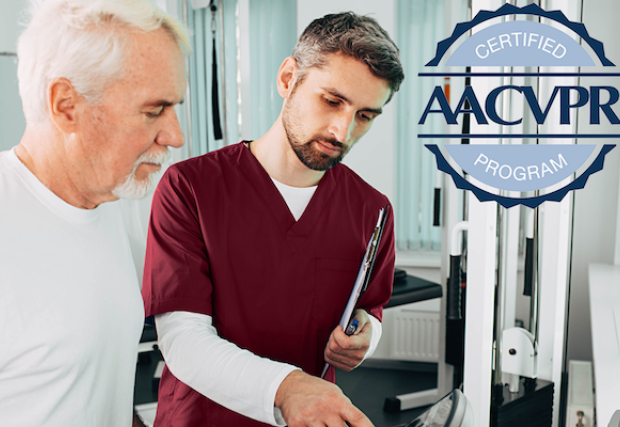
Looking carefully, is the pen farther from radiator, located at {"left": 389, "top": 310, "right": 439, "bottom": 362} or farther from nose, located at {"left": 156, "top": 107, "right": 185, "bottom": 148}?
radiator, located at {"left": 389, "top": 310, "right": 439, "bottom": 362}

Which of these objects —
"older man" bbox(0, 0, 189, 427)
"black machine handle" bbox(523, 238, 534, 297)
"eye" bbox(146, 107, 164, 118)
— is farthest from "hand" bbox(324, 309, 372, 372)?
"black machine handle" bbox(523, 238, 534, 297)

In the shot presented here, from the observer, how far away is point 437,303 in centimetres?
329

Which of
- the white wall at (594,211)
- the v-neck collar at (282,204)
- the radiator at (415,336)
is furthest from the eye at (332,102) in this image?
the radiator at (415,336)

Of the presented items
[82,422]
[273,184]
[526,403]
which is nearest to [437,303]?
[526,403]

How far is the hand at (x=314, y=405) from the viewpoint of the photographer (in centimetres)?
73

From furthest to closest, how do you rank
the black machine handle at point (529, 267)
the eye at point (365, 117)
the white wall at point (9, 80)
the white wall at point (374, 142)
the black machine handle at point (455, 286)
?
the white wall at point (374, 142) < the white wall at point (9, 80) < the black machine handle at point (455, 286) < the black machine handle at point (529, 267) < the eye at point (365, 117)

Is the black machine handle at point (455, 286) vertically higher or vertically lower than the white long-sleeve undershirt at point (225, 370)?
lower

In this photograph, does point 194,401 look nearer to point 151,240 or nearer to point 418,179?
point 151,240

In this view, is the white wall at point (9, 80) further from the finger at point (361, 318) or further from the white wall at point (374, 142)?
the finger at point (361, 318)

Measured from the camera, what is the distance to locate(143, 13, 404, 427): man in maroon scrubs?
3.30 feet

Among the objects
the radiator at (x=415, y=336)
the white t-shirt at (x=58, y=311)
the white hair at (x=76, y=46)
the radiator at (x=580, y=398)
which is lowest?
the radiator at (x=415, y=336)

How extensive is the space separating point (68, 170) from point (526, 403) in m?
1.46

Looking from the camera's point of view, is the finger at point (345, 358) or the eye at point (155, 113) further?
the finger at point (345, 358)

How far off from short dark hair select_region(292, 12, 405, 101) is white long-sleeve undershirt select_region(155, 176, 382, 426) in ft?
1.92
